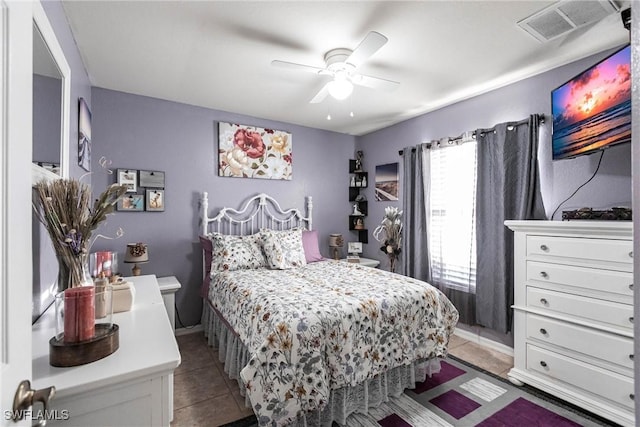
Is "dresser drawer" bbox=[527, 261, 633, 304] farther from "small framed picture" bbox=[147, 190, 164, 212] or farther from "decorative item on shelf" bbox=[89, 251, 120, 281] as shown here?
"small framed picture" bbox=[147, 190, 164, 212]

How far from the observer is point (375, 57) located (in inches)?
93.0

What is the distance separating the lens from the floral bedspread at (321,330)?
163cm

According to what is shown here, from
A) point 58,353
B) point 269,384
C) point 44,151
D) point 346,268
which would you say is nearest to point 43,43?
point 44,151

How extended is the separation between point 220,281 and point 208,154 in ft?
5.13

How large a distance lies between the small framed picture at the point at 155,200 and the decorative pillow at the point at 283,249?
3.67ft

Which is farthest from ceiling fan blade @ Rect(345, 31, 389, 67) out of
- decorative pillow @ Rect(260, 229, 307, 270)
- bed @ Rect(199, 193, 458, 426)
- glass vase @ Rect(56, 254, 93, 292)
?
decorative pillow @ Rect(260, 229, 307, 270)

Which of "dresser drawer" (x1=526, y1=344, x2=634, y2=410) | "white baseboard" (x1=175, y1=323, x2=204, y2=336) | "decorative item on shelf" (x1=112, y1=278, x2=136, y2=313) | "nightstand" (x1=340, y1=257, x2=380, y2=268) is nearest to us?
"decorative item on shelf" (x1=112, y1=278, x2=136, y2=313)

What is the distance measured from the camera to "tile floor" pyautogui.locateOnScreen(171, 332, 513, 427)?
77.4 inches

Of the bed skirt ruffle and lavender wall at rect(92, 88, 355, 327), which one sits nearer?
the bed skirt ruffle

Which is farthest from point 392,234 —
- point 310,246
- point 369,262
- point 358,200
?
point 310,246

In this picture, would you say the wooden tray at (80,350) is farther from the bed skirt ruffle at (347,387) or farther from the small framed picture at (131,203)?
the small framed picture at (131,203)

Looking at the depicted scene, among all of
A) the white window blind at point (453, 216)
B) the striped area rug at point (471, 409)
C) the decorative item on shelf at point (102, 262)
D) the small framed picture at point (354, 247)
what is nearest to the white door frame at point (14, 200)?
the striped area rug at point (471, 409)

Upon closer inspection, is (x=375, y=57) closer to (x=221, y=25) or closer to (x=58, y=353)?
(x=221, y=25)

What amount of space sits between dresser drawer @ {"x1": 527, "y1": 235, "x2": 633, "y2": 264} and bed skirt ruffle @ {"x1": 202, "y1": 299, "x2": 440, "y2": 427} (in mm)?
1191
